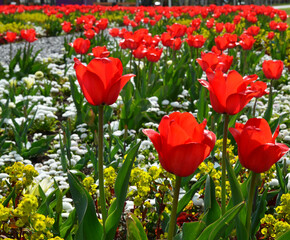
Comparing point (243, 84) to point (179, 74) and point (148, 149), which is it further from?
point (179, 74)

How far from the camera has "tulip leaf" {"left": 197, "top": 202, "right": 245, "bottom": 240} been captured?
3.40 feet

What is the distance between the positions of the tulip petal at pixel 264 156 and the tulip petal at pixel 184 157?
176 millimetres

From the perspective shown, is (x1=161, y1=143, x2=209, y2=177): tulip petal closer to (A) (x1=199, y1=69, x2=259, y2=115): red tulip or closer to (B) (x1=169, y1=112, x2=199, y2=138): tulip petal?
(B) (x1=169, y1=112, x2=199, y2=138): tulip petal

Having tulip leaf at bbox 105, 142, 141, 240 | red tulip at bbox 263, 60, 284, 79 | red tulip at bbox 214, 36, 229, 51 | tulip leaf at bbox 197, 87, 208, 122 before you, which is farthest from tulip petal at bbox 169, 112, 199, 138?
red tulip at bbox 214, 36, 229, 51

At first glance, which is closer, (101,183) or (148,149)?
(101,183)

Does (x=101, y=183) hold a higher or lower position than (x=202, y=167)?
higher

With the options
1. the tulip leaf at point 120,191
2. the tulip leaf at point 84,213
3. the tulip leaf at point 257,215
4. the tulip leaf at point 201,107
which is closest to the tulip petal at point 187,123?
the tulip leaf at point 120,191

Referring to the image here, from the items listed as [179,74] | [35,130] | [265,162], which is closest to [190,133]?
[265,162]

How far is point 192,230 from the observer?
1188 mm

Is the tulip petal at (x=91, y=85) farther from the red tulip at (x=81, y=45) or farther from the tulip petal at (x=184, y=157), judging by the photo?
the red tulip at (x=81, y=45)

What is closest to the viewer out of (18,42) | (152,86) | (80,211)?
(80,211)

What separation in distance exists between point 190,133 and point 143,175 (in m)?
0.73

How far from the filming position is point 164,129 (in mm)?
976

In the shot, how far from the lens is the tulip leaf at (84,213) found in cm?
120
